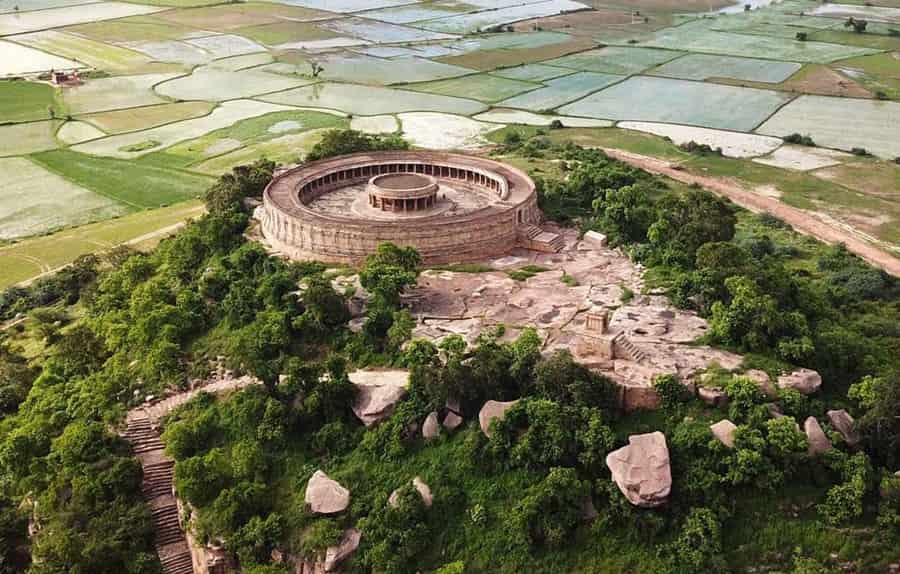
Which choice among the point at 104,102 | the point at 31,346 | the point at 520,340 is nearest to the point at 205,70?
the point at 104,102

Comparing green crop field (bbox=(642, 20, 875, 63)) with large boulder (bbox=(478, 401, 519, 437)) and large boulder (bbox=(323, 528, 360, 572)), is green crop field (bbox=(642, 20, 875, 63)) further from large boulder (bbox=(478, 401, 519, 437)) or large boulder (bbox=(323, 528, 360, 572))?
large boulder (bbox=(323, 528, 360, 572))

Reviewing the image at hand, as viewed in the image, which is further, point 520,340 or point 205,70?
point 205,70

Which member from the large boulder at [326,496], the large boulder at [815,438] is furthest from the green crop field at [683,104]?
the large boulder at [326,496]

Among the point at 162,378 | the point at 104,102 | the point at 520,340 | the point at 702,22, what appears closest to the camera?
the point at 520,340

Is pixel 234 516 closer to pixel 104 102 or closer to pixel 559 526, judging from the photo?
pixel 559 526

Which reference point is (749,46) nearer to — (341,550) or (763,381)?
(763,381)
